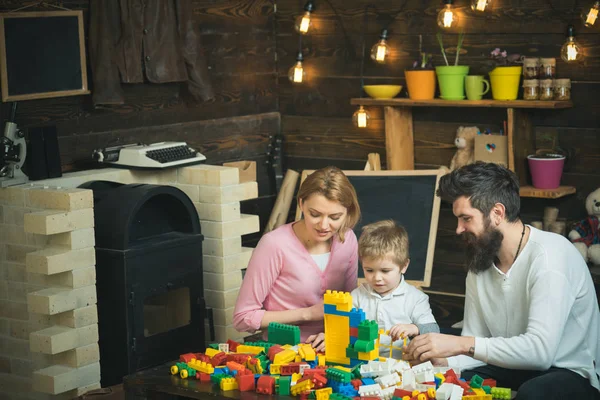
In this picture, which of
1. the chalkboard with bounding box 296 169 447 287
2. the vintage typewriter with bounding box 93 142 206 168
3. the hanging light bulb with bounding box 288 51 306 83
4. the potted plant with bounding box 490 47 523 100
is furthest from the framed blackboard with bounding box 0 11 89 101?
the potted plant with bounding box 490 47 523 100

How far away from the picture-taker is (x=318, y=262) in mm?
3373

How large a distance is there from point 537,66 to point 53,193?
2.46m

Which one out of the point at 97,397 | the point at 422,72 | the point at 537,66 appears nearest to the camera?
the point at 97,397

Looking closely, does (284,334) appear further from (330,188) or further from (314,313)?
(330,188)

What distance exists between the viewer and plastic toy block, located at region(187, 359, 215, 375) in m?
2.72

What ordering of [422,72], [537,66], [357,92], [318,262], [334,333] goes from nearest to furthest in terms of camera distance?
1. [334,333]
2. [318,262]
3. [537,66]
4. [422,72]
5. [357,92]

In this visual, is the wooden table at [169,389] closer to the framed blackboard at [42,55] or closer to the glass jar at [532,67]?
the framed blackboard at [42,55]

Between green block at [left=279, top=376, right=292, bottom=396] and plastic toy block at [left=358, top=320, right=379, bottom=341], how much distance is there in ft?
0.85

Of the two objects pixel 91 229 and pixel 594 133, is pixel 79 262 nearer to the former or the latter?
pixel 91 229

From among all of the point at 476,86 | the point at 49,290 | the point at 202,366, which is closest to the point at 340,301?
the point at 202,366

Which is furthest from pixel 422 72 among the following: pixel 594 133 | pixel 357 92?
pixel 594 133

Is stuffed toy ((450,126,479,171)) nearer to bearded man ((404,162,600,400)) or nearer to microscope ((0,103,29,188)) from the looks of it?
bearded man ((404,162,600,400))

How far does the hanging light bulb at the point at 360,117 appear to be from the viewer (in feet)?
17.0

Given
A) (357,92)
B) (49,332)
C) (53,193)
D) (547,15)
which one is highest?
(547,15)
